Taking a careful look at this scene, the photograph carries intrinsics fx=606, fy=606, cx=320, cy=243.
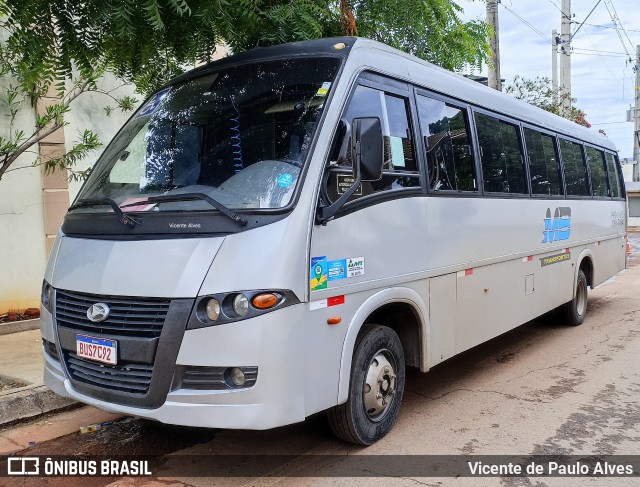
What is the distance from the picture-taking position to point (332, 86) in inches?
161

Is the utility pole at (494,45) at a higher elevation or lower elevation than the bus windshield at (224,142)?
higher

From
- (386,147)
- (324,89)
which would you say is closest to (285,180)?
(324,89)

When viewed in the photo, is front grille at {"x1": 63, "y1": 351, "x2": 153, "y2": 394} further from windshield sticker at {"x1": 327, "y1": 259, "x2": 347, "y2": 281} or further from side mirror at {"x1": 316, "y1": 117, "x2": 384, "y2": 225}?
side mirror at {"x1": 316, "y1": 117, "x2": 384, "y2": 225}

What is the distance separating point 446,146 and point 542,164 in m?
2.75

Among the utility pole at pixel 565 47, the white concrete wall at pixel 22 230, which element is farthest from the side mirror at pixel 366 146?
the utility pole at pixel 565 47

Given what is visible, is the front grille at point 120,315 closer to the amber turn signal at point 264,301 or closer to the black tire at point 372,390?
the amber turn signal at point 264,301

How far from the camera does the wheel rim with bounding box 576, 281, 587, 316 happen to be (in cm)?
912

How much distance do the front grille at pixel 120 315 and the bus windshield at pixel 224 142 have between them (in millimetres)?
622

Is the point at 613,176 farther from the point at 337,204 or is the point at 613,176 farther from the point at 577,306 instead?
the point at 337,204

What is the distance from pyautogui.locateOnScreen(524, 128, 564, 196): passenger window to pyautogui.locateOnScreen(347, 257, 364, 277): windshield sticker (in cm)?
373

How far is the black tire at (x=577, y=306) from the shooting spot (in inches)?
349

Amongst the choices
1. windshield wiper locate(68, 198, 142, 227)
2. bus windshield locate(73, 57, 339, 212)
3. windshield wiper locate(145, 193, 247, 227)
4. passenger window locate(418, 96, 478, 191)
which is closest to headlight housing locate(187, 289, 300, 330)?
windshield wiper locate(145, 193, 247, 227)

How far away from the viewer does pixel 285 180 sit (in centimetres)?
376

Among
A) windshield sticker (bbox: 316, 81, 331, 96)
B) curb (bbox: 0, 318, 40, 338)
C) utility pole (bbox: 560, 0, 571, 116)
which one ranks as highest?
utility pole (bbox: 560, 0, 571, 116)
